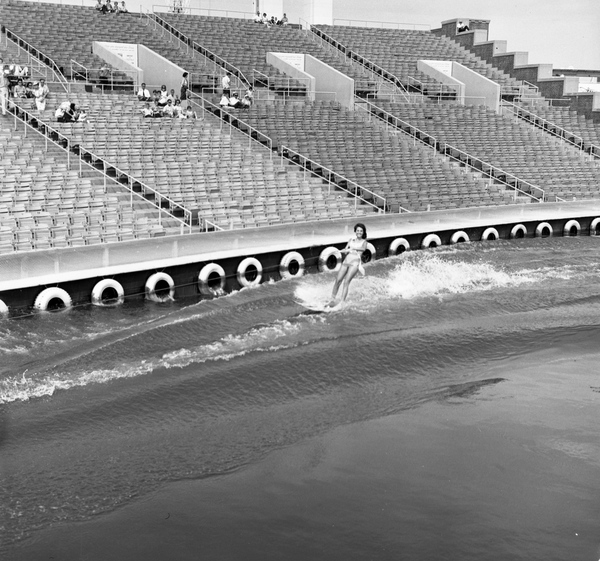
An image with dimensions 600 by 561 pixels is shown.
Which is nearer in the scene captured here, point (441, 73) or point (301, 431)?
point (301, 431)

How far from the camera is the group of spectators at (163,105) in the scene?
95.8ft

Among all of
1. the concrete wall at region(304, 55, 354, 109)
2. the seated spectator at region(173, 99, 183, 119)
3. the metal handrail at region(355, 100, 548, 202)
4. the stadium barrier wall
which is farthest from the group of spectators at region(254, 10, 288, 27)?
the stadium barrier wall

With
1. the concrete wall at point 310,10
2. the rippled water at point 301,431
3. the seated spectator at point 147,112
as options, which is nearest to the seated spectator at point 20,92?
the seated spectator at point 147,112

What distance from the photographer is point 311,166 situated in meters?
29.0

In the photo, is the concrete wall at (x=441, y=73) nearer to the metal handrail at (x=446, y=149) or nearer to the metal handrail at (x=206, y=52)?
the metal handrail at (x=446, y=149)

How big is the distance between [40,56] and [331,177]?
39.7ft

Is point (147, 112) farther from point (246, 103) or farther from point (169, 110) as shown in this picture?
point (246, 103)

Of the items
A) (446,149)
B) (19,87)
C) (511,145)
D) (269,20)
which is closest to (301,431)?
(19,87)

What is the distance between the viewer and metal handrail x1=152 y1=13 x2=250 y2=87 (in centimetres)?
3594

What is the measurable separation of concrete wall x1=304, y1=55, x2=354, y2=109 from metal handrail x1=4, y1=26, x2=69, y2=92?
1217cm

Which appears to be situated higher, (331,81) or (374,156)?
(331,81)

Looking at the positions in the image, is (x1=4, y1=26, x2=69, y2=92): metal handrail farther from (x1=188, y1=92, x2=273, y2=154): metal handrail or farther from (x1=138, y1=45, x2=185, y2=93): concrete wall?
(x1=188, y1=92, x2=273, y2=154): metal handrail

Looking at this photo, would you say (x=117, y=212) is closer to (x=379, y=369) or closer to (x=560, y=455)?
(x=379, y=369)

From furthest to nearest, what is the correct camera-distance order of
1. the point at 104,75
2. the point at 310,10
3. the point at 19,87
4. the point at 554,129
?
the point at 310,10 → the point at 554,129 → the point at 104,75 → the point at 19,87
